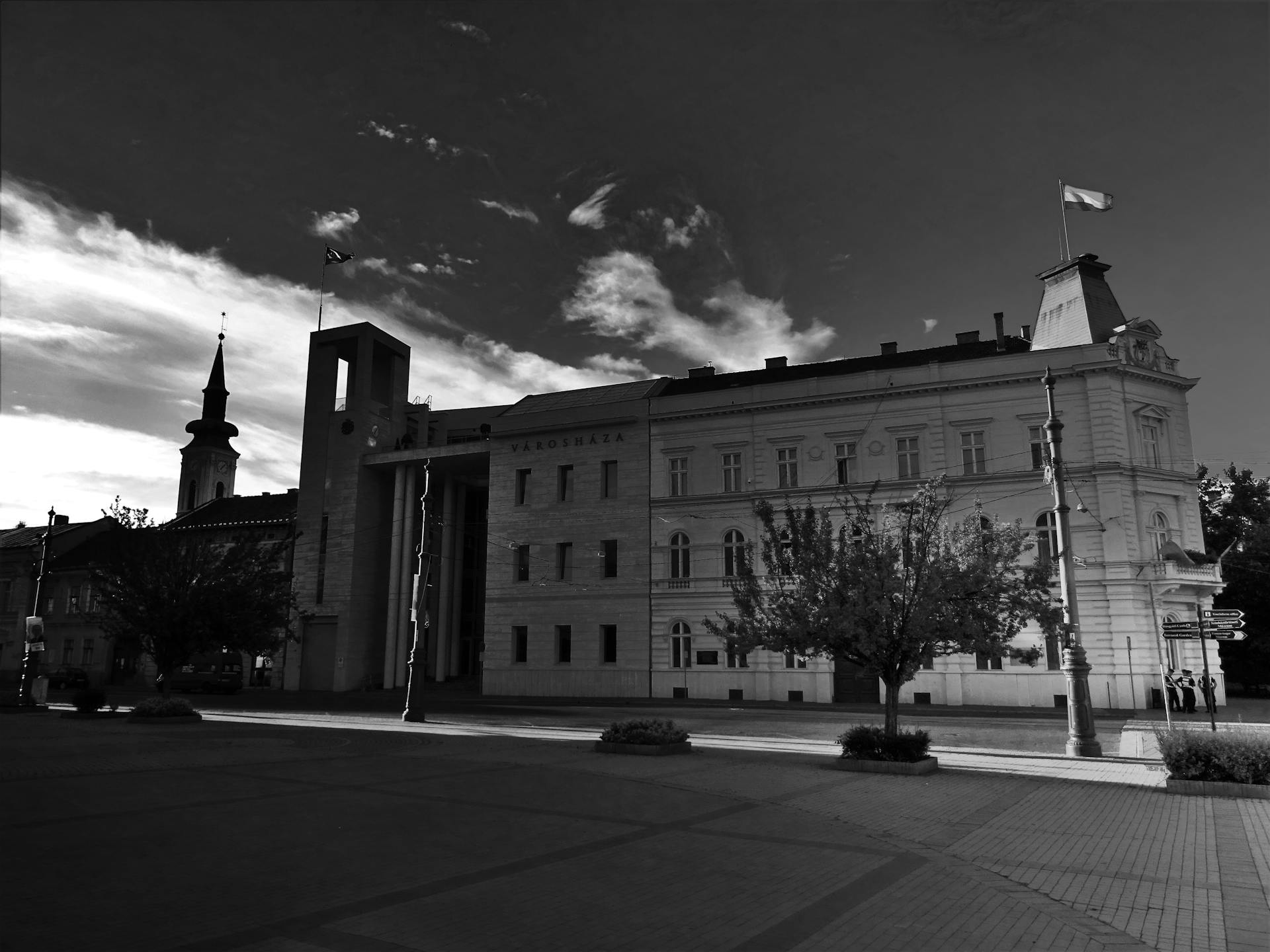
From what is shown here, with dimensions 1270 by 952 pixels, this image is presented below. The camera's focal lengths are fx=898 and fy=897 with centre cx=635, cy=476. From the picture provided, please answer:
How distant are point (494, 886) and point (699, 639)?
3470cm

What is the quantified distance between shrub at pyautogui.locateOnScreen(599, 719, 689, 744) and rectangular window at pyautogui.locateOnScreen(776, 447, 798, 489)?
75.7ft

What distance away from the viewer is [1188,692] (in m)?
32.0

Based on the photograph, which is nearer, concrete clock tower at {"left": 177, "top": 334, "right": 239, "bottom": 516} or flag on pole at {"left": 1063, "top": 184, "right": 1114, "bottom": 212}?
flag on pole at {"left": 1063, "top": 184, "right": 1114, "bottom": 212}

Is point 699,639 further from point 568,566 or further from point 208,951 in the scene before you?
point 208,951

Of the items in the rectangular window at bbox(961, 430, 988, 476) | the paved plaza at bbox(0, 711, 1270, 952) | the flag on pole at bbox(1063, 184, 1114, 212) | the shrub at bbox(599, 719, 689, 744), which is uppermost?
the flag on pole at bbox(1063, 184, 1114, 212)

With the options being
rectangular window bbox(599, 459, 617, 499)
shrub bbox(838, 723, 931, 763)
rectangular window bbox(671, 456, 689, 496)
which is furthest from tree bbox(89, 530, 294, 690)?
shrub bbox(838, 723, 931, 763)

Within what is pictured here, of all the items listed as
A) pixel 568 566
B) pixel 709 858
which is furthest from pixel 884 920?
pixel 568 566

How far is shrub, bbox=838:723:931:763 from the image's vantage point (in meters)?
16.7

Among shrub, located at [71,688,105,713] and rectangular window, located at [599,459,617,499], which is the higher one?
rectangular window, located at [599,459,617,499]

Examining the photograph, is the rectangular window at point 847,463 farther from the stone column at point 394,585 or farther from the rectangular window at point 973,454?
the stone column at point 394,585

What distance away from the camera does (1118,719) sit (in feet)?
94.7

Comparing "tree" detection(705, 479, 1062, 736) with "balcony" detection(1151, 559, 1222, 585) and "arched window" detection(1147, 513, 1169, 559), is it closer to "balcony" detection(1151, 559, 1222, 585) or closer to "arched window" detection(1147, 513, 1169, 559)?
"balcony" detection(1151, 559, 1222, 585)

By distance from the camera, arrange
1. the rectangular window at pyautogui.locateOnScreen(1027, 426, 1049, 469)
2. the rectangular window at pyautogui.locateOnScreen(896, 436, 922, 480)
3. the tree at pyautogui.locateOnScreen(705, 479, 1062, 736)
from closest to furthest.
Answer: the tree at pyautogui.locateOnScreen(705, 479, 1062, 736) → the rectangular window at pyautogui.locateOnScreen(1027, 426, 1049, 469) → the rectangular window at pyautogui.locateOnScreen(896, 436, 922, 480)

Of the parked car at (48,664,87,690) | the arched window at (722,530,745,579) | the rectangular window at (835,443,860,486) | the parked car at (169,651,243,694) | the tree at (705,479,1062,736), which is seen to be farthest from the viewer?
the parked car at (48,664,87,690)
